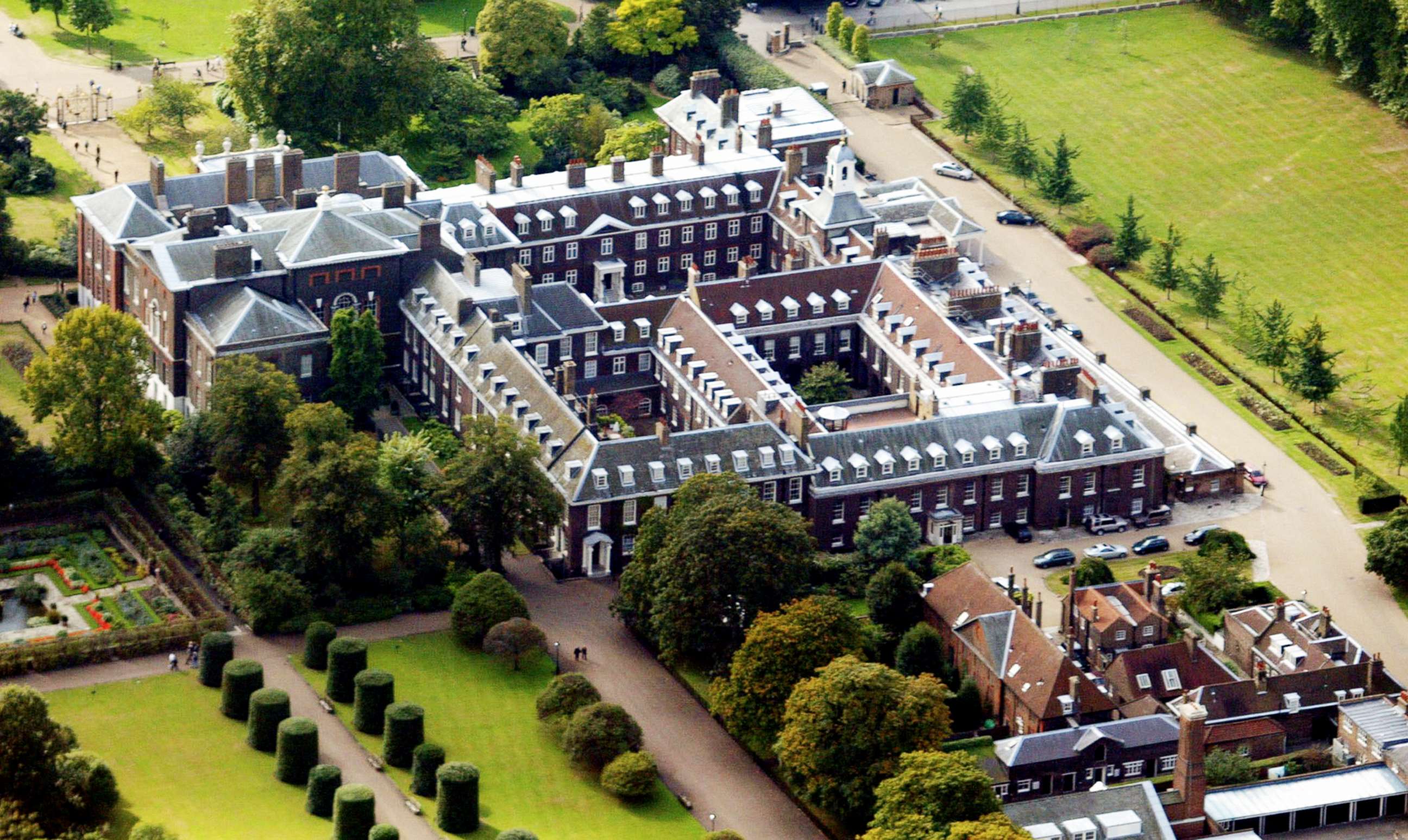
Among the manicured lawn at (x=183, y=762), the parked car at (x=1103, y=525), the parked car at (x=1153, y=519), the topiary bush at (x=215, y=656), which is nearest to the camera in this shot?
the manicured lawn at (x=183, y=762)

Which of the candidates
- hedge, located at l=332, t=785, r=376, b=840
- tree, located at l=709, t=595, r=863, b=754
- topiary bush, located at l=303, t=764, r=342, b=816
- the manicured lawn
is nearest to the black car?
tree, located at l=709, t=595, r=863, b=754

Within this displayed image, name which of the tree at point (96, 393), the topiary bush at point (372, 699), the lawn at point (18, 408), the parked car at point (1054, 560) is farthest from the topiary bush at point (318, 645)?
the parked car at point (1054, 560)

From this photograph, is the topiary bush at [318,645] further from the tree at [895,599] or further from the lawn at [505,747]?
the tree at [895,599]

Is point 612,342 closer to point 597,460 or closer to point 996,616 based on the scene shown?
point 597,460

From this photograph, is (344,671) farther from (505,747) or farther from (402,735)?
(505,747)

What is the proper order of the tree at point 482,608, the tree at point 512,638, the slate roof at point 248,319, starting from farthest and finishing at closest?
the slate roof at point 248,319 < the tree at point 482,608 < the tree at point 512,638

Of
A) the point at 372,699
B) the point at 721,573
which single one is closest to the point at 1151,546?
the point at 721,573
